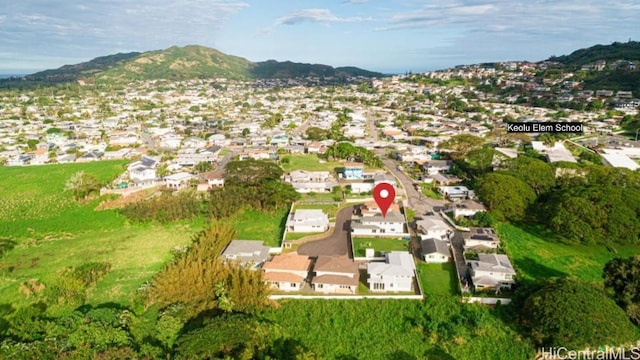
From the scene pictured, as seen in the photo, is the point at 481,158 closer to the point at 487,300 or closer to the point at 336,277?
the point at 487,300

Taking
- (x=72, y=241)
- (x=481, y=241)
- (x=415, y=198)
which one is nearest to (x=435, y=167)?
(x=415, y=198)

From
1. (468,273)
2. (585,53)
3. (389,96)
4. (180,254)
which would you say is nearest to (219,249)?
(180,254)

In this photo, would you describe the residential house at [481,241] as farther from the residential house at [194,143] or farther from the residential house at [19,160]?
the residential house at [19,160]

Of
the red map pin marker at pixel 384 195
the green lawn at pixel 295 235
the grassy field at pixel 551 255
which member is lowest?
the grassy field at pixel 551 255

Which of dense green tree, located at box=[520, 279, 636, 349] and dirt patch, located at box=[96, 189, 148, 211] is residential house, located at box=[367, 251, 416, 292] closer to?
dense green tree, located at box=[520, 279, 636, 349]

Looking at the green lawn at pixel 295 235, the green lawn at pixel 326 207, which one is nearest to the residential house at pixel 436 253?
the green lawn at pixel 295 235

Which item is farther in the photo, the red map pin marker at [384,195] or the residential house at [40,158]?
the residential house at [40,158]

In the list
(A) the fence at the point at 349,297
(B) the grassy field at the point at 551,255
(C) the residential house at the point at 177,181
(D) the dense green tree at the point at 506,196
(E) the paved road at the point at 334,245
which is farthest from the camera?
(C) the residential house at the point at 177,181

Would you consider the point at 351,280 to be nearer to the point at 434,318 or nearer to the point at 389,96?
the point at 434,318
